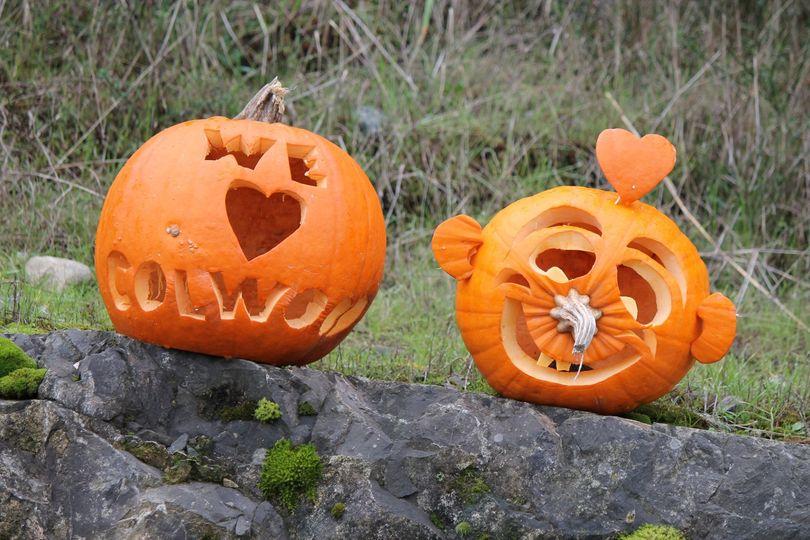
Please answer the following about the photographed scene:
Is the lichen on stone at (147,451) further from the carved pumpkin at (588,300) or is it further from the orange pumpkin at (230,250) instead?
the carved pumpkin at (588,300)

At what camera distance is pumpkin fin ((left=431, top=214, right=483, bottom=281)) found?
3236mm

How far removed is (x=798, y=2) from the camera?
8.16 metres

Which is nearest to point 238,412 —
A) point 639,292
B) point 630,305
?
point 630,305

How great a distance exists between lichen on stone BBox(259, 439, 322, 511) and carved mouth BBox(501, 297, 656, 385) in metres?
0.77

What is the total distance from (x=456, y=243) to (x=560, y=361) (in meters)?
0.53

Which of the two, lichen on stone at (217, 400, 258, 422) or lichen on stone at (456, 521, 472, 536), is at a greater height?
lichen on stone at (217, 400, 258, 422)

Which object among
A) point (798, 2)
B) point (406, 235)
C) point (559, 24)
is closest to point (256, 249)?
point (406, 235)

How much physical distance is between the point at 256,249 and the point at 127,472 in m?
1.09

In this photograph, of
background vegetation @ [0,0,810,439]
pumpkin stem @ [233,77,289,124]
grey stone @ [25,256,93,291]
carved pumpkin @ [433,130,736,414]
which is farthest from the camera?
background vegetation @ [0,0,810,439]

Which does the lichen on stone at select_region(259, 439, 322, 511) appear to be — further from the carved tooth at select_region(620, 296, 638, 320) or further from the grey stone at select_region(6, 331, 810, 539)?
the carved tooth at select_region(620, 296, 638, 320)

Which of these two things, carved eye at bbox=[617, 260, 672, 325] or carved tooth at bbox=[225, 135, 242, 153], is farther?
carved eye at bbox=[617, 260, 672, 325]

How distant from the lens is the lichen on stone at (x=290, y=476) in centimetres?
294

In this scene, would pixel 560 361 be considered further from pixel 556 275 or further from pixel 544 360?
pixel 556 275

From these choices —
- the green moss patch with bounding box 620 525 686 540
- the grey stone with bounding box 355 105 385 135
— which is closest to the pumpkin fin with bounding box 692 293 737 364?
the green moss patch with bounding box 620 525 686 540
